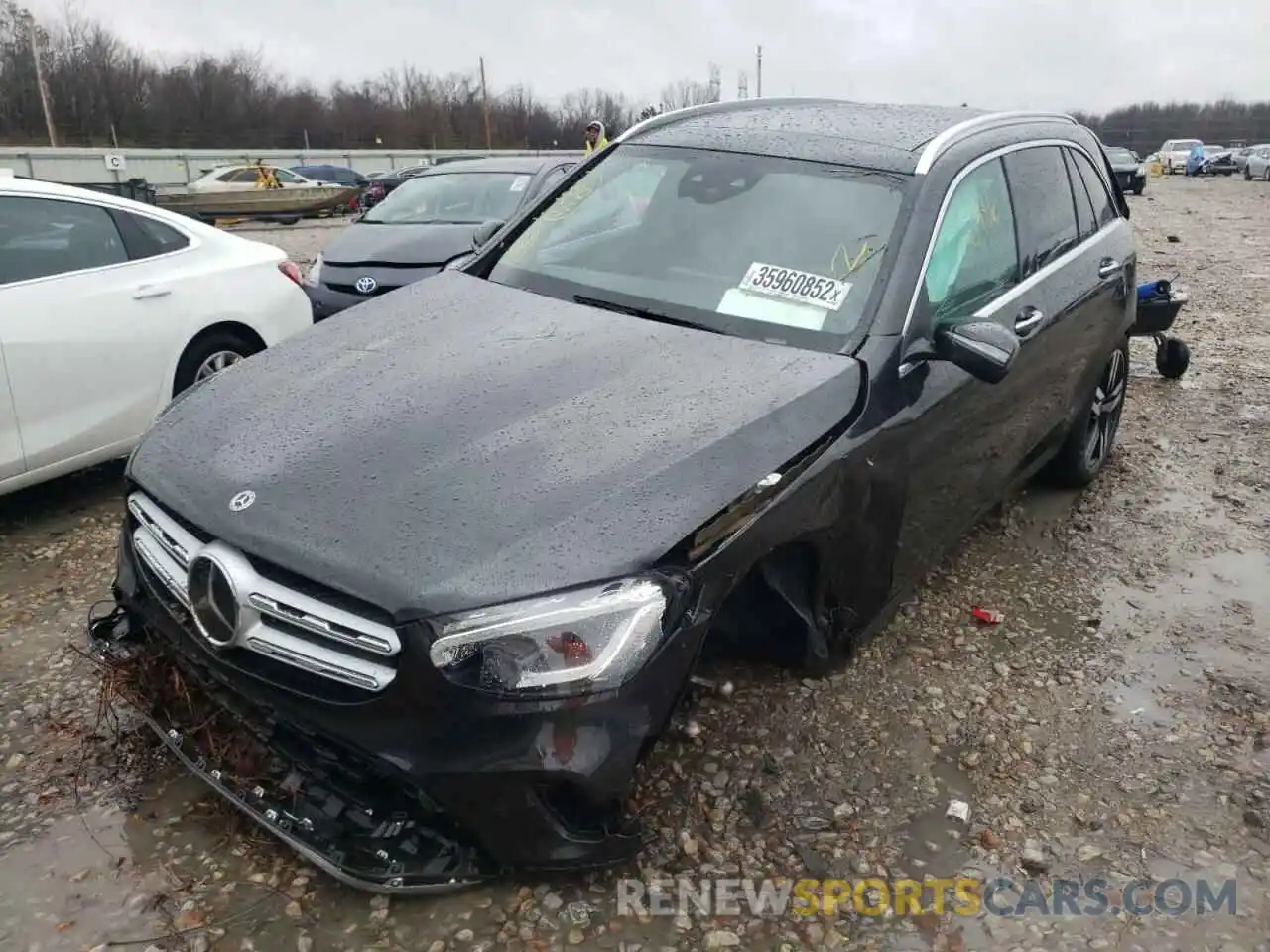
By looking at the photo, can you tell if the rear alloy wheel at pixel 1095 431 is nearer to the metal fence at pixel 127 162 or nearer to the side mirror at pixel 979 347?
the side mirror at pixel 979 347

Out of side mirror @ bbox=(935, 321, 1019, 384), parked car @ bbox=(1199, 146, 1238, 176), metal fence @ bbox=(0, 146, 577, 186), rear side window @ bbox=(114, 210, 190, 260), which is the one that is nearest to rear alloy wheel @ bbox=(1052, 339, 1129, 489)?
side mirror @ bbox=(935, 321, 1019, 384)

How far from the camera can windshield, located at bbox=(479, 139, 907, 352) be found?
119 inches

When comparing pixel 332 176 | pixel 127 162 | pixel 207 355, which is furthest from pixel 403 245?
pixel 127 162

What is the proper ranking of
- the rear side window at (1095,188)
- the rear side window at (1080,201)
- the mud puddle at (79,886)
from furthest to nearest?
the rear side window at (1095,188), the rear side window at (1080,201), the mud puddle at (79,886)

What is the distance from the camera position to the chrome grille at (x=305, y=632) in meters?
2.03

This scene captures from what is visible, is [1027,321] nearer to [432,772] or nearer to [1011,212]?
[1011,212]

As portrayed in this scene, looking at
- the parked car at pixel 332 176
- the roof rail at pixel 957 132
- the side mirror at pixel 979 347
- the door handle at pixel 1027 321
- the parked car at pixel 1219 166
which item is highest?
the roof rail at pixel 957 132

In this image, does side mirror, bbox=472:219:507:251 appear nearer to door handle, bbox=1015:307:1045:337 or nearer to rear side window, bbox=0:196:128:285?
rear side window, bbox=0:196:128:285

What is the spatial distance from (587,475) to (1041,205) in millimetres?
2712

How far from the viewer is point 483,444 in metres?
2.41

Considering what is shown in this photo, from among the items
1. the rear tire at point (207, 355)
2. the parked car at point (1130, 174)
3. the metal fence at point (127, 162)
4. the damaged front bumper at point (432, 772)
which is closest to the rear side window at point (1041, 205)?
the damaged front bumper at point (432, 772)

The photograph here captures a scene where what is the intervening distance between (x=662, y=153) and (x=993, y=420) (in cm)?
159

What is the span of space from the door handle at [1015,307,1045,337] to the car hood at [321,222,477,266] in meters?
5.07

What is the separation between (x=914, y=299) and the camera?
2963 millimetres
